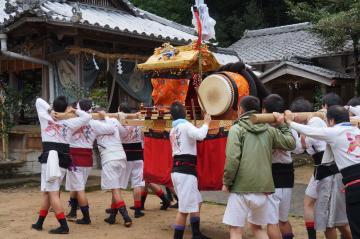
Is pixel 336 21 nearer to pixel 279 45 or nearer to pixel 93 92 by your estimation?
pixel 279 45

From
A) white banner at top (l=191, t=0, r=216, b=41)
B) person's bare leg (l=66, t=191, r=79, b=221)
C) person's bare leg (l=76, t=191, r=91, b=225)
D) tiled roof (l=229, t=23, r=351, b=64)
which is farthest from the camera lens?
tiled roof (l=229, t=23, r=351, b=64)

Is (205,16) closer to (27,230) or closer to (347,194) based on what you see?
(347,194)

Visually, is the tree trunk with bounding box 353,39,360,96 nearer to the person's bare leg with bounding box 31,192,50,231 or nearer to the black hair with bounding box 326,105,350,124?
the black hair with bounding box 326,105,350,124

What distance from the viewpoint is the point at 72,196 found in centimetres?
760

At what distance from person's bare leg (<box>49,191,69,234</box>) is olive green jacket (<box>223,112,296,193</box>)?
9.10 feet

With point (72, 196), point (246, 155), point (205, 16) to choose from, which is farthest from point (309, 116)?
point (72, 196)

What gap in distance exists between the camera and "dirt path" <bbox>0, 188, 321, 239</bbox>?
6547 mm

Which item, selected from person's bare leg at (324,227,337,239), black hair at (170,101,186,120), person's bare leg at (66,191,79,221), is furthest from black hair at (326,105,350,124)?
person's bare leg at (66,191,79,221)

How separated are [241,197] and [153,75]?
2753mm

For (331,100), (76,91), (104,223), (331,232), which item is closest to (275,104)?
(331,100)

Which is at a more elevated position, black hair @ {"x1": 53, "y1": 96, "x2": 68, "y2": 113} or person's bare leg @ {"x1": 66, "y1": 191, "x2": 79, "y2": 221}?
black hair @ {"x1": 53, "y1": 96, "x2": 68, "y2": 113}

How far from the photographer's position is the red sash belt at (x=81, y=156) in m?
7.12

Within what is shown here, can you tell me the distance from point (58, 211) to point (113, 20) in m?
6.65

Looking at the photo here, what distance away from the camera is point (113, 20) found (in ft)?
39.1
